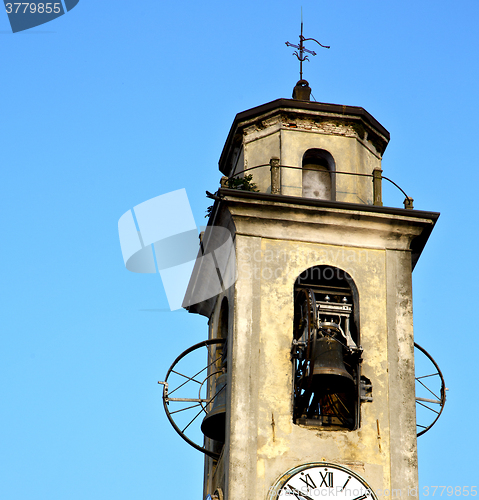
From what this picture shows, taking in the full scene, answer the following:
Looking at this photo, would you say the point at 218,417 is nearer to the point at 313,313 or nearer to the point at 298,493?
the point at 298,493

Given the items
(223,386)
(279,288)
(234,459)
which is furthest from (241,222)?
(234,459)

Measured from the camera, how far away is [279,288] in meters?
19.9

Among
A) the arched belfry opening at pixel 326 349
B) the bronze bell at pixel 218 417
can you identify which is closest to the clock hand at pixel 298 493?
the arched belfry opening at pixel 326 349

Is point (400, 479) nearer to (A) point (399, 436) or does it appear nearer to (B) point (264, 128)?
(A) point (399, 436)

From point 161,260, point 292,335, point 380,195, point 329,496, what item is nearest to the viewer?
point 329,496

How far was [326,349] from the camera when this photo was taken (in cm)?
1877

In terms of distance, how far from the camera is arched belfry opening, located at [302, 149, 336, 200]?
851 inches

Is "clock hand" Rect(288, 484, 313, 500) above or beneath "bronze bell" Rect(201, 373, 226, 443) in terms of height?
beneath

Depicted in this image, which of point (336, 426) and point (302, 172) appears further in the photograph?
point (302, 172)

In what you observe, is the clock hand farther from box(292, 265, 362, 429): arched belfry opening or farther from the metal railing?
the metal railing

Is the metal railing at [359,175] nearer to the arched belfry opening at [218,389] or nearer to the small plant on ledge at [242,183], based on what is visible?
the small plant on ledge at [242,183]

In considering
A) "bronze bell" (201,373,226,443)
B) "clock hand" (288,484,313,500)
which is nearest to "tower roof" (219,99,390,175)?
"bronze bell" (201,373,226,443)

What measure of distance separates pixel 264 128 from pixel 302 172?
111 cm

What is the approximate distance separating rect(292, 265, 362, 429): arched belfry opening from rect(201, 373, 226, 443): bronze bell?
1.17 metres
